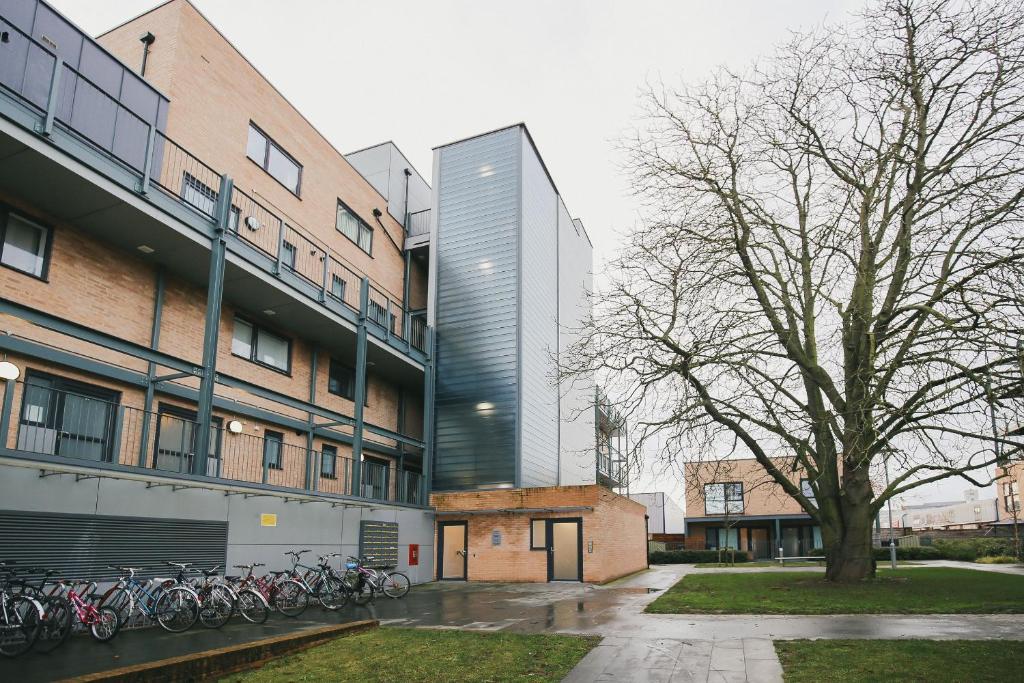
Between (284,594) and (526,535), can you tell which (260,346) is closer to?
(284,594)

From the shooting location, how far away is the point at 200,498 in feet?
42.6

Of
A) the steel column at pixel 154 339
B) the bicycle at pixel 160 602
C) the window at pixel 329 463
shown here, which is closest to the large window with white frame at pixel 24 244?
the steel column at pixel 154 339

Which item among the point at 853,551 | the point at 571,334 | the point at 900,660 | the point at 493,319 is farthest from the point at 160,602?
the point at 571,334

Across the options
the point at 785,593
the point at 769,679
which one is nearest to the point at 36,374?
the point at 769,679

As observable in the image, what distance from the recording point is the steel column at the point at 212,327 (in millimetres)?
12891

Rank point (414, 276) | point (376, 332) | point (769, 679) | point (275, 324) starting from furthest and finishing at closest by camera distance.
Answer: point (414, 276)
point (376, 332)
point (275, 324)
point (769, 679)

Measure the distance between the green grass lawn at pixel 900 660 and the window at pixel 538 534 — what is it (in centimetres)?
1343

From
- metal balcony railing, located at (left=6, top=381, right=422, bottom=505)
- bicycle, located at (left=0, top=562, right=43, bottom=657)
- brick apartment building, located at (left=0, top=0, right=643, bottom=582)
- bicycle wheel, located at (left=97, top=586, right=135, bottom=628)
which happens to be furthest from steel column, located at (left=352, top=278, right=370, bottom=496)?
bicycle, located at (left=0, top=562, right=43, bottom=657)

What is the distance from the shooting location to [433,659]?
8.09 metres

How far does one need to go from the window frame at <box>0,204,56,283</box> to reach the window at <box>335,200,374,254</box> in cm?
1015

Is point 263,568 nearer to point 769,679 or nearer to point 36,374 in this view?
point 36,374

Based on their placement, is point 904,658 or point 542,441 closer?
point 904,658

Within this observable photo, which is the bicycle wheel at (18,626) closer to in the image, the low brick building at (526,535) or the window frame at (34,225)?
the window frame at (34,225)

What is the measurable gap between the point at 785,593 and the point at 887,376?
16.6ft
